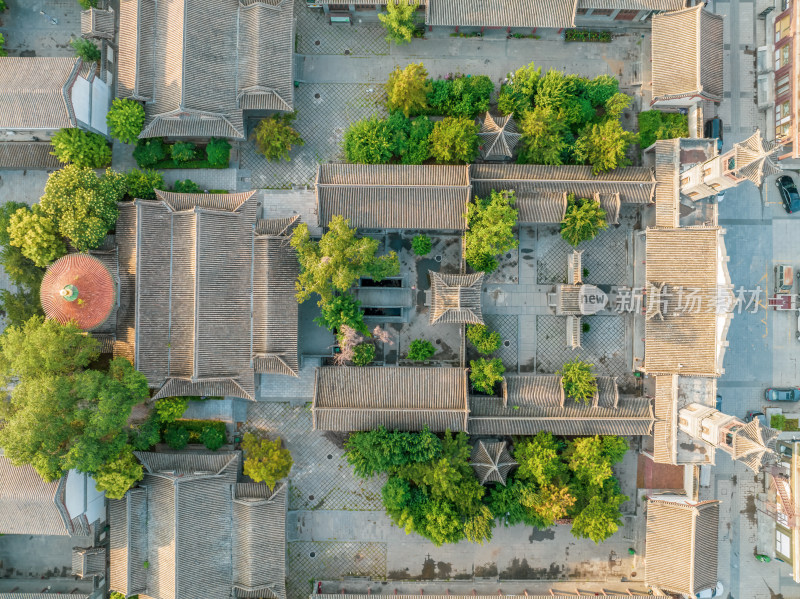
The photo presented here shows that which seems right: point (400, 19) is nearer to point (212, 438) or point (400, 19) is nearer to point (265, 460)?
point (265, 460)

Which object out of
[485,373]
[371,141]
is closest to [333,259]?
[371,141]

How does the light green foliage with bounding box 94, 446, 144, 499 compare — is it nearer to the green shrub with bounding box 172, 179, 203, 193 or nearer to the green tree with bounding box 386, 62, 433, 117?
the green shrub with bounding box 172, 179, 203, 193

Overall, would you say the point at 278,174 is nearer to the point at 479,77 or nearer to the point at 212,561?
the point at 479,77

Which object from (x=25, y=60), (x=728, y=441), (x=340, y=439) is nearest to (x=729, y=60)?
(x=728, y=441)

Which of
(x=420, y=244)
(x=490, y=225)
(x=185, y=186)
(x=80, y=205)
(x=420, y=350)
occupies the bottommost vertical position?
(x=420, y=350)

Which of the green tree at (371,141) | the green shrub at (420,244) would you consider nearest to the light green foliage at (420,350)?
the green shrub at (420,244)

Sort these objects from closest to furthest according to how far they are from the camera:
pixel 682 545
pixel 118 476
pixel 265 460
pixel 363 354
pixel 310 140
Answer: pixel 118 476
pixel 682 545
pixel 265 460
pixel 363 354
pixel 310 140
